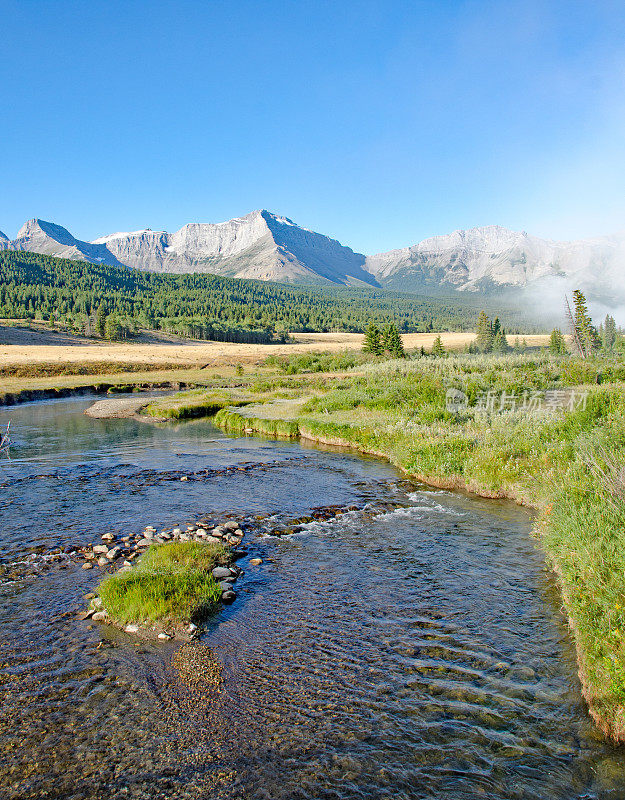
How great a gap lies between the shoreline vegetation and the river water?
103 cm

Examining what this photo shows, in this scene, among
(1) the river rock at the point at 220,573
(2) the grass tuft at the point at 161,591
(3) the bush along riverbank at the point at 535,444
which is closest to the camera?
(3) the bush along riverbank at the point at 535,444

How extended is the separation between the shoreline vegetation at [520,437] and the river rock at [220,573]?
25.3ft

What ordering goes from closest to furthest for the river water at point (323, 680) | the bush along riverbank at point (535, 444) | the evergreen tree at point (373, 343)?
the river water at point (323, 680) → the bush along riverbank at point (535, 444) → the evergreen tree at point (373, 343)

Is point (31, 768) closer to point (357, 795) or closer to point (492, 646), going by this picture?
point (357, 795)

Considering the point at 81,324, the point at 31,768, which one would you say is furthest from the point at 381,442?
the point at 81,324

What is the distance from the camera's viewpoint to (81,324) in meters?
150

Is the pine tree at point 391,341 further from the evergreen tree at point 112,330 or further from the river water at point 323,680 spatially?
the evergreen tree at point 112,330

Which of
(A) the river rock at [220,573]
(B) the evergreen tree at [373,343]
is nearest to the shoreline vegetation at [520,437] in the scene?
(A) the river rock at [220,573]

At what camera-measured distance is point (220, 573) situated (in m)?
12.7

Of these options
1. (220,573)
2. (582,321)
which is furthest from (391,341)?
(220,573)

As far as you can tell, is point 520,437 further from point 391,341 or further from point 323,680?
point 391,341

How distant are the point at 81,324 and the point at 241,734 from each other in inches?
6279

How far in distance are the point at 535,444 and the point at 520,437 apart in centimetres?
117

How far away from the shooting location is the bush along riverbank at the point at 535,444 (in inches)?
331
